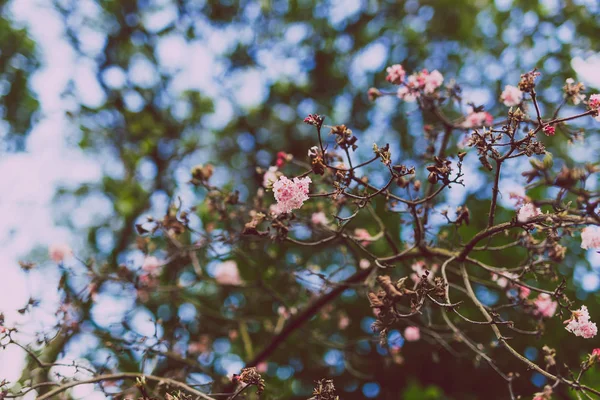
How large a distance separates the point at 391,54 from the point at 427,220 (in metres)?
4.52

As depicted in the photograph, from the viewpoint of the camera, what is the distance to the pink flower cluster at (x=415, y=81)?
3156 mm

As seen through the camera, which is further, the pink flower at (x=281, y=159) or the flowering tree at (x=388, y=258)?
the pink flower at (x=281, y=159)

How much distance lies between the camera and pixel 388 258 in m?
2.69

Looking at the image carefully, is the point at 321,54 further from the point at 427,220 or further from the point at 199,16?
the point at 427,220

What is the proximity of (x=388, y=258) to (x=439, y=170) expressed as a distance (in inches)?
29.4

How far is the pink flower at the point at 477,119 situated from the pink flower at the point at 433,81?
343mm

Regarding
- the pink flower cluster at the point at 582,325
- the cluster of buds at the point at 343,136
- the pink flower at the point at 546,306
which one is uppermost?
the cluster of buds at the point at 343,136

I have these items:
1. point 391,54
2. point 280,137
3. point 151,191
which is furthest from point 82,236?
point 391,54

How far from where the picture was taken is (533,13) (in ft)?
20.5

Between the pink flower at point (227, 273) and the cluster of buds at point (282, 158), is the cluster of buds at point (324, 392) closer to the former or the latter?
the cluster of buds at point (282, 158)

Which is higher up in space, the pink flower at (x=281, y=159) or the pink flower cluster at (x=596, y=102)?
the pink flower at (x=281, y=159)

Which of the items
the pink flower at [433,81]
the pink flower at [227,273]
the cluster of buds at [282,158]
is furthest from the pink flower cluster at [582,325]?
the pink flower at [227,273]

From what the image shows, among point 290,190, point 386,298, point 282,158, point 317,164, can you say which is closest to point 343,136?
point 317,164

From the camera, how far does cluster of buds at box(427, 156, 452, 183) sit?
7.00 ft
